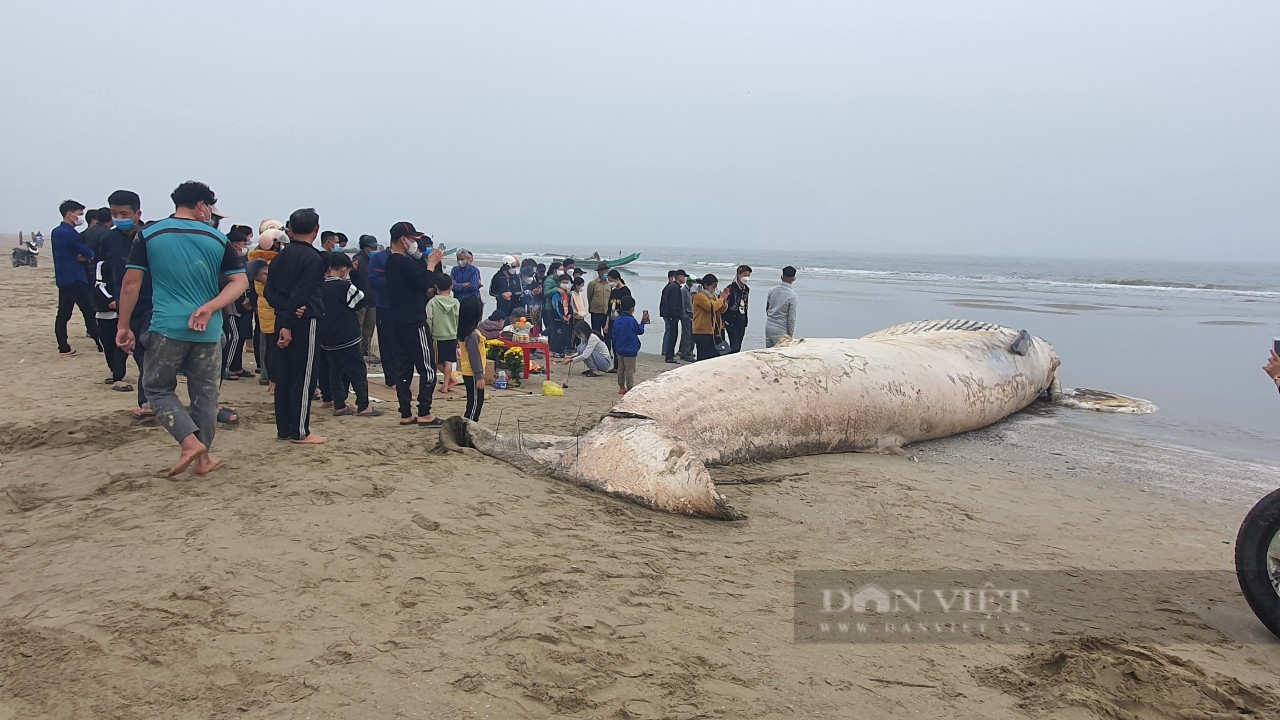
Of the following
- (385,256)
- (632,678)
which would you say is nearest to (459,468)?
(632,678)

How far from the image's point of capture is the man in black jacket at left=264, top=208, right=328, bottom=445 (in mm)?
5266

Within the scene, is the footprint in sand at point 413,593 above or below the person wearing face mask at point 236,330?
below

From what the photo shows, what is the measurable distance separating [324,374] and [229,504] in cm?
346

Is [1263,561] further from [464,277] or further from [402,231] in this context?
[464,277]

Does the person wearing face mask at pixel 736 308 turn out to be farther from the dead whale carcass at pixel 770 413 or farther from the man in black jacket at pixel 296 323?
the man in black jacket at pixel 296 323

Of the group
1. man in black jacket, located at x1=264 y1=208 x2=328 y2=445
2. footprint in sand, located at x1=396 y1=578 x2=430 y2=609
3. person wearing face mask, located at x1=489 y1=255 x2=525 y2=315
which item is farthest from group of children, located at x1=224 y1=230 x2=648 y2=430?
person wearing face mask, located at x1=489 y1=255 x2=525 y2=315

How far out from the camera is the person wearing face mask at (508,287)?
42.7 ft

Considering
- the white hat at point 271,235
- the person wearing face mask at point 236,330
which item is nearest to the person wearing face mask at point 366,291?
the white hat at point 271,235

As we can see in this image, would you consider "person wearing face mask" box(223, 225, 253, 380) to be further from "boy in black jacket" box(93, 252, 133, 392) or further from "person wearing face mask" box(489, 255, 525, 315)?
"person wearing face mask" box(489, 255, 525, 315)

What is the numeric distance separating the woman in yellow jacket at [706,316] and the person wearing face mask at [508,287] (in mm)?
3677

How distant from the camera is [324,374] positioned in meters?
7.18

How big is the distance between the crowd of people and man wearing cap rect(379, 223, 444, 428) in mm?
12

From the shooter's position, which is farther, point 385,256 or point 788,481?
point 385,256

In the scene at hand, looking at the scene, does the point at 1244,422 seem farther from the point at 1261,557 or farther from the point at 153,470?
the point at 153,470
